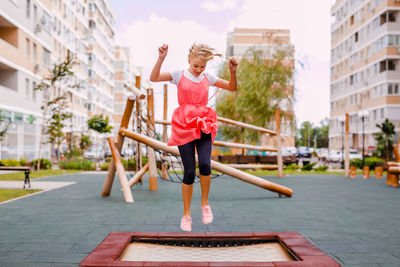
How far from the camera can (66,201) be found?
8438 mm

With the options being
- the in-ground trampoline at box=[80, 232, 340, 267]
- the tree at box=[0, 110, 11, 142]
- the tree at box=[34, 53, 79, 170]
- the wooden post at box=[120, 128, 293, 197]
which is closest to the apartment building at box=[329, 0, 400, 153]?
the tree at box=[34, 53, 79, 170]

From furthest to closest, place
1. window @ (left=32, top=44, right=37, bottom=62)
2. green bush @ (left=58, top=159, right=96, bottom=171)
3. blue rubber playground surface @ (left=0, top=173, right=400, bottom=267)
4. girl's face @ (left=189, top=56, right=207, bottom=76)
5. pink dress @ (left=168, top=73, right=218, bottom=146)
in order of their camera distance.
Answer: window @ (left=32, top=44, right=37, bottom=62)
green bush @ (left=58, top=159, right=96, bottom=171)
blue rubber playground surface @ (left=0, top=173, right=400, bottom=267)
girl's face @ (left=189, top=56, right=207, bottom=76)
pink dress @ (left=168, top=73, right=218, bottom=146)

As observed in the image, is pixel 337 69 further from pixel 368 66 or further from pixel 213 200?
pixel 213 200

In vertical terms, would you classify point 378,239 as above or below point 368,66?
below

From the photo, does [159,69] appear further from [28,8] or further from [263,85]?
[28,8]

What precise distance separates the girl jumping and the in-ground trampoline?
37 cm

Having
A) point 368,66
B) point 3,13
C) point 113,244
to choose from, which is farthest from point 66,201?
point 368,66

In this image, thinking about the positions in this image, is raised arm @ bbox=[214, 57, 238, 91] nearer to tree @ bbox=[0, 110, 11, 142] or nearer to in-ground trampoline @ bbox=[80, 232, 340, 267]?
in-ground trampoline @ bbox=[80, 232, 340, 267]

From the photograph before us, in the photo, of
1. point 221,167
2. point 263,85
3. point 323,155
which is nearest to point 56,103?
point 263,85

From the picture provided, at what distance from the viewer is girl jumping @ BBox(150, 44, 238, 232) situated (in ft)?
12.6

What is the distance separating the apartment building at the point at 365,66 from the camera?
4916 cm

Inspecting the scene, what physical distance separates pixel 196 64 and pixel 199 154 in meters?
0.82

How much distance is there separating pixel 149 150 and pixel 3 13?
829 inches

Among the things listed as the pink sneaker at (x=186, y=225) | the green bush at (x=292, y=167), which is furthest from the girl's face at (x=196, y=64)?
the green bush at (x=292, y=167)
